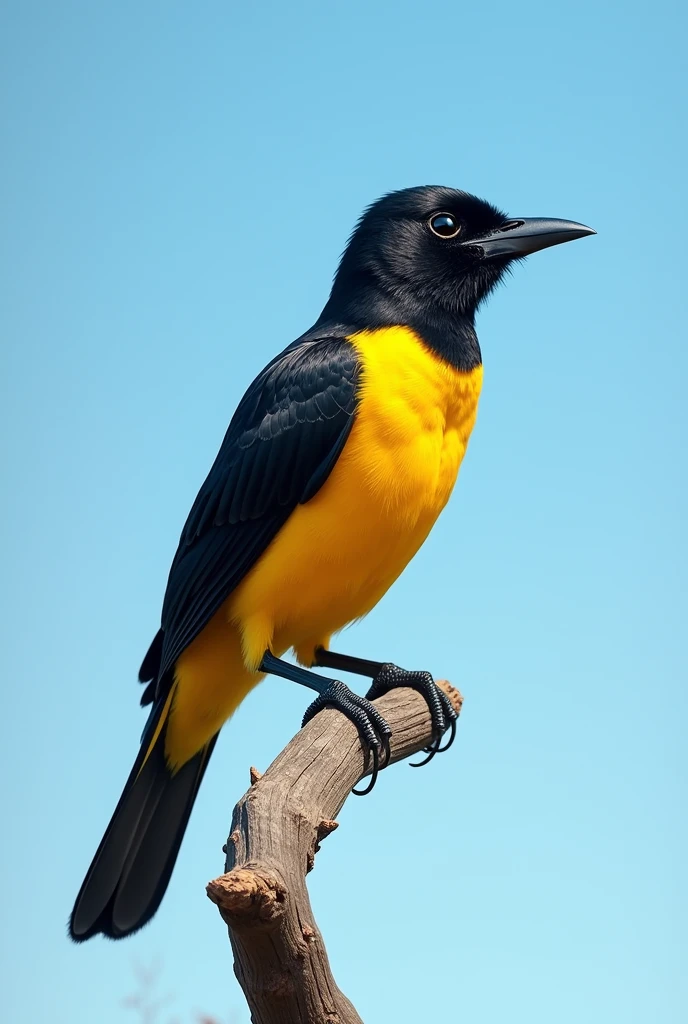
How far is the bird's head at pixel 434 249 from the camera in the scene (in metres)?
5.21

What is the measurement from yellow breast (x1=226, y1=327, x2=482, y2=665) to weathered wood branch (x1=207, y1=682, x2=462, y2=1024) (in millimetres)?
1281

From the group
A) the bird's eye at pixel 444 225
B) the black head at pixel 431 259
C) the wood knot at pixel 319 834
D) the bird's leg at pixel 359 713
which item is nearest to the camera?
the wood knot at pixel 319 834

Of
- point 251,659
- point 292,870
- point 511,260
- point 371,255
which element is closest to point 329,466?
point 251,659

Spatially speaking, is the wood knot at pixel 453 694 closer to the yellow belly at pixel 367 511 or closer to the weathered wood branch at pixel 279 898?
the yellow belly at pixel 367 511

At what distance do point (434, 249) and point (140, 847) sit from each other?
3149mm

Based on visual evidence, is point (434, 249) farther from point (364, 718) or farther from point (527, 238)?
point (364, 718)

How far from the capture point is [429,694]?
16.0ft

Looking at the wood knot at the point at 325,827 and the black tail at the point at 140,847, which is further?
the black tail at the point at 140,847

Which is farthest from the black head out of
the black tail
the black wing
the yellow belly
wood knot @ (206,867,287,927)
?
wood knot @ (206,867,287,927)

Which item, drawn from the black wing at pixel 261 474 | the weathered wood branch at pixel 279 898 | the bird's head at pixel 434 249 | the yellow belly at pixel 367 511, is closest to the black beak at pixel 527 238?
the bird's head at pixel 434 249

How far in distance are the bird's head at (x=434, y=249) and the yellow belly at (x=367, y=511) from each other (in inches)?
15.1

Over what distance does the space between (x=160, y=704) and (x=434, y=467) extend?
1.74m

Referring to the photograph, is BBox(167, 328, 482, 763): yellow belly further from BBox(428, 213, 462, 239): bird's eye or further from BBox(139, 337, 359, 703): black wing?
BBox(428, 213, 462, 239): bird's eye

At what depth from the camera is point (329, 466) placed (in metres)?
4.61
